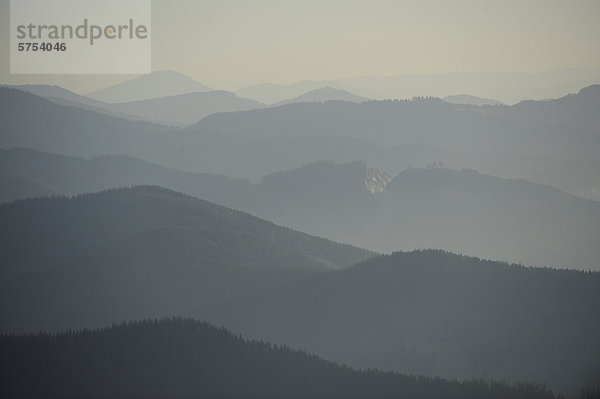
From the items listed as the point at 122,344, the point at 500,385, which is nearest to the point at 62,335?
the point at 122,344

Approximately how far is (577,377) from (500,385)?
30486 millimetres

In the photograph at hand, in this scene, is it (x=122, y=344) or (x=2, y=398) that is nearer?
(x=2, y=398)

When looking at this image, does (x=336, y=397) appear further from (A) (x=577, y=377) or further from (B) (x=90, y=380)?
(A) (x=577, y=377)

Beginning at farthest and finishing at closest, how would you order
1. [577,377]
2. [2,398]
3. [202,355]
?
[577,377]
[202,355]
[2,398]

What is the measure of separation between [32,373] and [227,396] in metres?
38.8

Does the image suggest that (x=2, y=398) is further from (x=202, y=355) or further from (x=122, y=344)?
(x=202, y=355)

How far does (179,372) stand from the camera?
176 metres

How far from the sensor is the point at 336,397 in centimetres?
16925

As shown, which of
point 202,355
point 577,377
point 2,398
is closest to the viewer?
point 2,398

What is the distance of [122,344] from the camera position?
182 m

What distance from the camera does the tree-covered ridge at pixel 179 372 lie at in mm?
169500

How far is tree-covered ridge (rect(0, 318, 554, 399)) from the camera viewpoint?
169500 millimetres

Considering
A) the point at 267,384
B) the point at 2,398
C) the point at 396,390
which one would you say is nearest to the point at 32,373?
the point at 2,398

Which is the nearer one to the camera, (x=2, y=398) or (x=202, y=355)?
(x=2, y=398)
